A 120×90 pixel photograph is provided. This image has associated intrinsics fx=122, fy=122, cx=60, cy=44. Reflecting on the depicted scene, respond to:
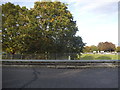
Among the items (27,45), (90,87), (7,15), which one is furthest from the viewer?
(7,15)

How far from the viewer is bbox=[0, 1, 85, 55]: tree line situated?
12.5 metres

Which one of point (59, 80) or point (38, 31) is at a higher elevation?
point (38, 31)

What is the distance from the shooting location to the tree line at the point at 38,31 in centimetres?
1252

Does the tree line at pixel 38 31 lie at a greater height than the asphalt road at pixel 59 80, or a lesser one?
greater

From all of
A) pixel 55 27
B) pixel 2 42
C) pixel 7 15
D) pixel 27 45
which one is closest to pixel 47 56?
pixel 27 45

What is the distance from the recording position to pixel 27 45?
12578mm

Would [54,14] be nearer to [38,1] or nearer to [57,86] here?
[38,1]

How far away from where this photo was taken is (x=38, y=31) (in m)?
12.5

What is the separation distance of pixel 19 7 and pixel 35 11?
201cm

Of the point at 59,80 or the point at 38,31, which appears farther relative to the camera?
the point at 38,31

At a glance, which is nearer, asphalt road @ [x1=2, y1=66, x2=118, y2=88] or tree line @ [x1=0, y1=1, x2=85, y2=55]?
asphalt road @ [x1=2, y1=66, x2=118, y2=88]

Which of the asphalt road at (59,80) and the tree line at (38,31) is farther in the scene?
the tree line at (38,31)

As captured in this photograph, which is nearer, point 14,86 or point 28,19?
point 14,86

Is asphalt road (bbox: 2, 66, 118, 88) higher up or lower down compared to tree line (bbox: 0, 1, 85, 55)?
lower down
